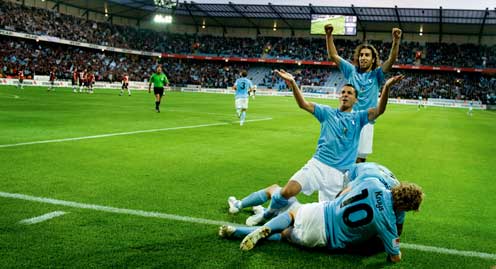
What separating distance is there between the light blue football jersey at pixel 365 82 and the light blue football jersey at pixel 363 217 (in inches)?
105

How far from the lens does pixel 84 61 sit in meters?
59.3

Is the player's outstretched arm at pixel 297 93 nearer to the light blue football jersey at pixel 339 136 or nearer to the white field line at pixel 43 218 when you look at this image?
the light blue football jersey at pixel 339 136

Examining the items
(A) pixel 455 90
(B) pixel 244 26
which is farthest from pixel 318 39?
(A) pixel 455 90

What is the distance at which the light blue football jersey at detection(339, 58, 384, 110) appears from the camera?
259 inches

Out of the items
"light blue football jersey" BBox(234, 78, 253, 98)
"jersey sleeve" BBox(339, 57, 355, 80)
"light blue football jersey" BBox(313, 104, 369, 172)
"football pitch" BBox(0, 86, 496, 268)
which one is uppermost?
"jersey sleeve" BBox(339, 57, 355, 80)

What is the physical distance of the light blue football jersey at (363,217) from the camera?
4.12 m

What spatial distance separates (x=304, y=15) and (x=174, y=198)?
65598 millimetres

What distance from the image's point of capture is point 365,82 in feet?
21.6

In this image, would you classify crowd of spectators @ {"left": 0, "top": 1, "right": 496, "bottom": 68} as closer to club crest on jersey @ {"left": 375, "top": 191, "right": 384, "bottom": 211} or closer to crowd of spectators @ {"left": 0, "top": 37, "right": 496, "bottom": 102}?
crowd of spectators @ {"left": 0, "top": 37, "right": 496, "bottom": 102}

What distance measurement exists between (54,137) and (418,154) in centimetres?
1009

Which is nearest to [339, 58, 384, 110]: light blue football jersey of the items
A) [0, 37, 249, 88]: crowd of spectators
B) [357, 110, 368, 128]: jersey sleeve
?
[357, 110, 368, 128]: jersey sleeve

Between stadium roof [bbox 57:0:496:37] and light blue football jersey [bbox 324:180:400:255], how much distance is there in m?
61.1

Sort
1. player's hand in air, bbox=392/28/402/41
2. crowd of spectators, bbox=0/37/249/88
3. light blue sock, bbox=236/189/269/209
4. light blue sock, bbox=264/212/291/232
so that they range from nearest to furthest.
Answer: light blue sock, bbox=264/212/291/232 < light blue sock, bbox=236/189/269/209 < player's hand in air, bbox=392/28/402/41 < crowd of spectators, bbox=0/37/249/88

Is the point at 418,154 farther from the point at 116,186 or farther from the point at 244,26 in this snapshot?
the point at 244,26
